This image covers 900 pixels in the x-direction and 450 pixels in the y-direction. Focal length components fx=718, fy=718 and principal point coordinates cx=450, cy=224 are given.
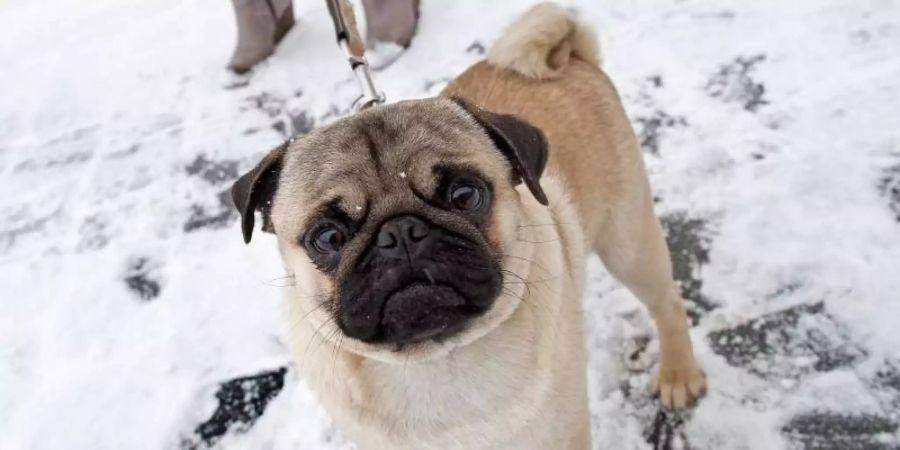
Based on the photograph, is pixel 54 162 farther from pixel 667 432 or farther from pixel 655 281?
pixel 667 432

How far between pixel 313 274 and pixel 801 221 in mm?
2291

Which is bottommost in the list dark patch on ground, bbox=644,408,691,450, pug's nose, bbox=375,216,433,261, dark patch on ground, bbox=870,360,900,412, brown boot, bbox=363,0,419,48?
dark patch on ground, bbox=644,408,691,450

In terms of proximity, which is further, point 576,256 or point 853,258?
point 853,258

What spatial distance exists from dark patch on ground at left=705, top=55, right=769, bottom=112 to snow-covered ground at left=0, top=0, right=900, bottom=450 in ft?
0.04

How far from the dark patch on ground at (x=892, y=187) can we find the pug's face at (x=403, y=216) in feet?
6.28

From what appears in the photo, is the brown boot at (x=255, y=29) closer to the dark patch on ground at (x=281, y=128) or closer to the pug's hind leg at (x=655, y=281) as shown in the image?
the dark patch on ground at (x=281, y=128)

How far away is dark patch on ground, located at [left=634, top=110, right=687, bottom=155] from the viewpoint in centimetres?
A: 373

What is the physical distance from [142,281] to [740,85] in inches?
131

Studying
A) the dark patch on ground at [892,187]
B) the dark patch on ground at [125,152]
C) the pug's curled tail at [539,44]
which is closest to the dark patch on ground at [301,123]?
the dark patch on ground at [125,152]

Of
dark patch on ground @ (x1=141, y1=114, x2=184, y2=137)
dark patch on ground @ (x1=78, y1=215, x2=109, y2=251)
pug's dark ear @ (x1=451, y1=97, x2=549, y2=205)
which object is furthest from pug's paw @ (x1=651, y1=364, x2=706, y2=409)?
dark patch on ground @ (x1=141, y1=114, x2=184, y2=137)

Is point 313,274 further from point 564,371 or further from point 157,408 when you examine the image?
point 157,408

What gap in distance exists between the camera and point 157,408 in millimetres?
3100

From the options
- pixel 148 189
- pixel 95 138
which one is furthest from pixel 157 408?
pixel 95 138

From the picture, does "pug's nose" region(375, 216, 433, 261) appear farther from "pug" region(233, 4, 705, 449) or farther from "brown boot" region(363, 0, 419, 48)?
"brown boot" region(363, 0, 419, 48)
